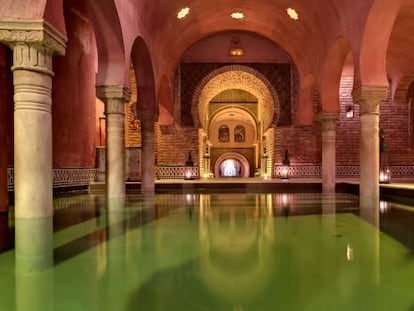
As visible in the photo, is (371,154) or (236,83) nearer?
(371,154)

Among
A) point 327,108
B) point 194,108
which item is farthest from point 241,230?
point 194,108

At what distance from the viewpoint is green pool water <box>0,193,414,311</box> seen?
8.18 feet

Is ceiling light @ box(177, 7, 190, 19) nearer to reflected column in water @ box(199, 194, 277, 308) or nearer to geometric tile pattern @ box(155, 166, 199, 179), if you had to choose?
geometric tile pattern @ box(155, 166, 199, 179)

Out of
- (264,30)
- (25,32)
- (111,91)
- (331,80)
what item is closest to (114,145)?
(111,91)

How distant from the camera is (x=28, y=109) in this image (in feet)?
13.9

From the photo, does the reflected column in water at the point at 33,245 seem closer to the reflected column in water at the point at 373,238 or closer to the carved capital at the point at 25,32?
the carved capital at the point at 25,32

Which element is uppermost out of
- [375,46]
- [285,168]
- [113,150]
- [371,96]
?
[375,46]

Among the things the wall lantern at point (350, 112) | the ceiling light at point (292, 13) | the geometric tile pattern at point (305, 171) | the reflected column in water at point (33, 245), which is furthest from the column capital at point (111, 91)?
the wall lantern at point (350, 112)

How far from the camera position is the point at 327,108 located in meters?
12.8

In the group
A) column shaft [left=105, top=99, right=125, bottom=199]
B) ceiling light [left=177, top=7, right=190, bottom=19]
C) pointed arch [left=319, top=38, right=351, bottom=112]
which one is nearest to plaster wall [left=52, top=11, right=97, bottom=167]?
ceiling light [left=177, top=7, right=190, bottom=19]

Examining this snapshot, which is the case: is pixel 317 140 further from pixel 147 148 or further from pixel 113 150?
pixel 113 150

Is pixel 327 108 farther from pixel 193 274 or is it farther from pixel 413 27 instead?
pixel 193 274

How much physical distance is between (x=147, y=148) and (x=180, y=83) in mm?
6059

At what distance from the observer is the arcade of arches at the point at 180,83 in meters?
4.32
